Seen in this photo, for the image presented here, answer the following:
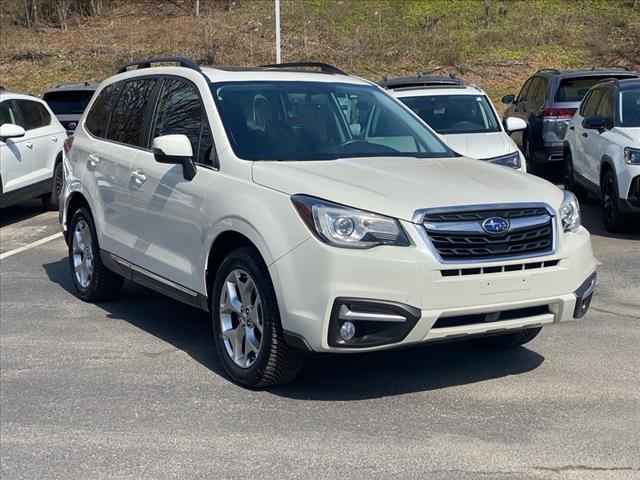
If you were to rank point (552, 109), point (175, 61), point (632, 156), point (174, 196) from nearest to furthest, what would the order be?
point (174, 196) → point (175, 61) → point (632, 156) → point (552, 109)

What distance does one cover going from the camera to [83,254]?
8.45 metres

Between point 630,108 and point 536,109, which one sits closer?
point 630,108

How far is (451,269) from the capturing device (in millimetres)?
5289

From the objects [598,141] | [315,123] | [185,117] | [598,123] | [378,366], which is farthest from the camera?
[598,141]

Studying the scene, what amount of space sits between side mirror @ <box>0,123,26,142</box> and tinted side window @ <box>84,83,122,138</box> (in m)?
4.31

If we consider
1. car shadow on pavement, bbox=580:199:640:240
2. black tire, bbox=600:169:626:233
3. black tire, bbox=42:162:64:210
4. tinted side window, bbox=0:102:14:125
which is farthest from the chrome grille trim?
tinted side window, bbox=0:102:14:125

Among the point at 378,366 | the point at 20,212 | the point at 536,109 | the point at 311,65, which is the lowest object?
the point at 20,212

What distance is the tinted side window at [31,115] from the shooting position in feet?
44.6

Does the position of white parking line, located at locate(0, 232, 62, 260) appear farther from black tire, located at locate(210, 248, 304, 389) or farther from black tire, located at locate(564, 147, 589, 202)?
black tire, located at locate(564, 147, 589, 202)

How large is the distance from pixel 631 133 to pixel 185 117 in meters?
6.04

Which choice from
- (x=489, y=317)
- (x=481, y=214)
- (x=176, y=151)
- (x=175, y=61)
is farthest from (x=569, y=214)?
(x=175, y=61)

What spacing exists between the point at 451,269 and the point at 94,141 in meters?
3.93

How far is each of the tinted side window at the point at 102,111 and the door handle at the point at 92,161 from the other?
191 millimetres

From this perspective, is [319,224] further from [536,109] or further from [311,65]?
[536,109]
